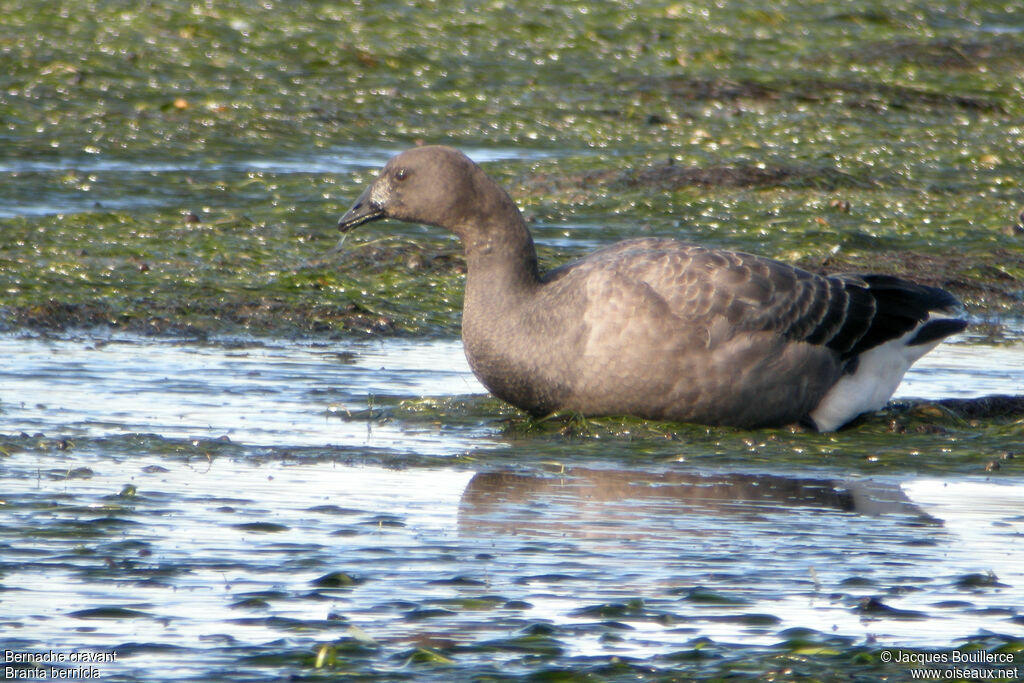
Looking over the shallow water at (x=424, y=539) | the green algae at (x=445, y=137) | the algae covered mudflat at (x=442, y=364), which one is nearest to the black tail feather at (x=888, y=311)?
the algae covered mudflat at (x=442, y=364)

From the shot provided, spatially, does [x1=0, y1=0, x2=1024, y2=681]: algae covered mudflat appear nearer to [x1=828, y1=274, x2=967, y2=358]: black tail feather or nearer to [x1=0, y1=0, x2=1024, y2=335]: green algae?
[x1=0, y1=0, x2=1024, y2=335]: green algae

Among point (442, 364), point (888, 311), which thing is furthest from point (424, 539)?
point (442, 364)

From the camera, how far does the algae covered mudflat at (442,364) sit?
5.06 metres

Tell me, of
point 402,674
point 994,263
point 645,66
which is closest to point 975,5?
point 645,66

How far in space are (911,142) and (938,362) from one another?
7427mm

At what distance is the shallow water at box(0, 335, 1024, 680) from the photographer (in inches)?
194

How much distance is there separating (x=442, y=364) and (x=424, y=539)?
12.9ft

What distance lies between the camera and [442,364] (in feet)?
32.2

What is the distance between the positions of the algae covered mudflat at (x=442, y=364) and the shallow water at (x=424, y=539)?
2 cm

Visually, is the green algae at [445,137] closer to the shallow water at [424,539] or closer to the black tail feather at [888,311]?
the shallow water at [424,539]

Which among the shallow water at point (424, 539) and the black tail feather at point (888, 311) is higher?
A: the black tail feather at point (888, 311)

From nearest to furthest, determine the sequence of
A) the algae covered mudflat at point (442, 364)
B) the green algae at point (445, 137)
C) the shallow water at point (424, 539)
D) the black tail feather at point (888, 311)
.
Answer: the shallow water at point (424, 539), the algae covered mudflat at point (442, 364), the black tail feather at point (888, 311), the green algae at point (445, 137)

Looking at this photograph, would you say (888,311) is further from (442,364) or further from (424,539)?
(424,539)

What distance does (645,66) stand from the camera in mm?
20125
